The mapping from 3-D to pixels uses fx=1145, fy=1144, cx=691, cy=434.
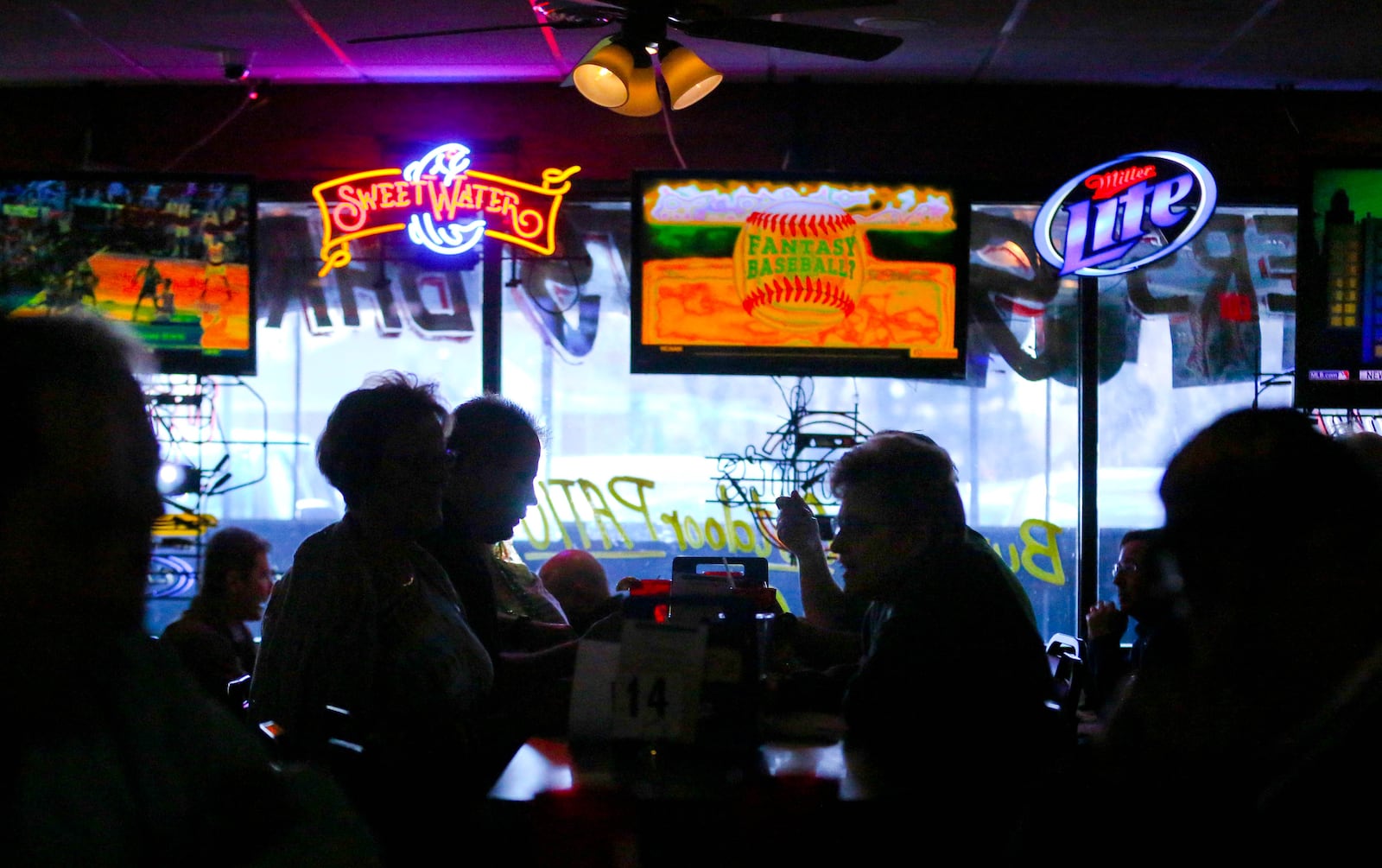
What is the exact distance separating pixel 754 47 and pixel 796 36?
1500 mm

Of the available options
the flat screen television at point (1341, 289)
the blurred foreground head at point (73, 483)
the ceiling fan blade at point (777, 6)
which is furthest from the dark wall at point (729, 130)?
the blurred foreground head at point (73, 483)

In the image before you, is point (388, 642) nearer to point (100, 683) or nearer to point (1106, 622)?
point (100, 683)

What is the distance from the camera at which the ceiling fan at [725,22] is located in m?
3.37

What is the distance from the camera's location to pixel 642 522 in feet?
18.7

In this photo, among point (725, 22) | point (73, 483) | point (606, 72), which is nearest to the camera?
point (73, 483)

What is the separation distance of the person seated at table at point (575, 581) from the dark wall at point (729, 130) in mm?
Result: 1943

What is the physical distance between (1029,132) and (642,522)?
270 centimetres

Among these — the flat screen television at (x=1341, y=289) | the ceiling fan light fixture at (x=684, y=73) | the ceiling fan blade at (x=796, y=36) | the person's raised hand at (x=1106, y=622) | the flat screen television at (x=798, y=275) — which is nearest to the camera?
the ceiling fan blade at (x=796, y=36)

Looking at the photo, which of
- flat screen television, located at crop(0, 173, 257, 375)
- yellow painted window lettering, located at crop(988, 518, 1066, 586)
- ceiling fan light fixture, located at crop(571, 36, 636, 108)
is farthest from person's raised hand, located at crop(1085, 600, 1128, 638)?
flat screen television, located at crop(0, 173, 257, 375)

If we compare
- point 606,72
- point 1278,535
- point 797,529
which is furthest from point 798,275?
point 1278,535

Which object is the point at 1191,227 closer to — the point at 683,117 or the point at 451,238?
the point at 683,117

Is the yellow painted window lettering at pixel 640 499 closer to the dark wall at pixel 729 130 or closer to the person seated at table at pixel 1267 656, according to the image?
the dark wall at pixel 729 130

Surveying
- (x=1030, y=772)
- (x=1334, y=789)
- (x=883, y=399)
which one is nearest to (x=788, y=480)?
(x=883, y=399)

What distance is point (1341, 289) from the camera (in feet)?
16.0
